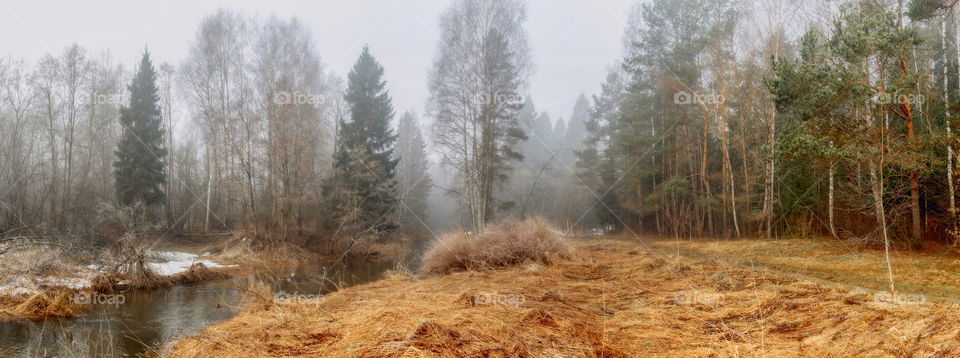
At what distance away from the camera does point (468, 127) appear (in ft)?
56.3

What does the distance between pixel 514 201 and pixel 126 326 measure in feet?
48.1

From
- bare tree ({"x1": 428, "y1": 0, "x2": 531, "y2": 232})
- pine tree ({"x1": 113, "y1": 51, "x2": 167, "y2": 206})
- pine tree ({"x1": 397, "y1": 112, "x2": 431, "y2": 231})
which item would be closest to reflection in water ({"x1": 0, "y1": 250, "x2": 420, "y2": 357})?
bare tree ({"x1": 428, "y1": 0, "x2": 531, "y2": 232})

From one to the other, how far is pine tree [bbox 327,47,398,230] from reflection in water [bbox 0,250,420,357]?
905 centimetres

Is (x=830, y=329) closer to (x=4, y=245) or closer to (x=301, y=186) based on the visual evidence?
(x=4, y=245)

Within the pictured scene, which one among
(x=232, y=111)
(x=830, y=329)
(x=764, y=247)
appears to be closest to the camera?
(x=830, y=329)

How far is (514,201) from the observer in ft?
66.2

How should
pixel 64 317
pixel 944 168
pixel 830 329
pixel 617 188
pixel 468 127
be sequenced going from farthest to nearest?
pixel 617 188
pixel 468 127
pixel 944 168
pixel 64 317
pixel 830 329

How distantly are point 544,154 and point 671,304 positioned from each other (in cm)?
4016

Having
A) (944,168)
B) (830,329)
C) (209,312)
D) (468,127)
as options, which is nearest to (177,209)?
(468,127)

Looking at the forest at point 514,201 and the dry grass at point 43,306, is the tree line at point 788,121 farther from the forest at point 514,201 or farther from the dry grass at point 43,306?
the dry grass at point 43,306

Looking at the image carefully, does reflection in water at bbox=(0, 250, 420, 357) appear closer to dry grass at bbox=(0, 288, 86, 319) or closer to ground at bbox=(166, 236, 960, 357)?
dry grass at bbox=(0, 288, 86, 319)

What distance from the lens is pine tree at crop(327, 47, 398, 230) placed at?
20234 millimetres

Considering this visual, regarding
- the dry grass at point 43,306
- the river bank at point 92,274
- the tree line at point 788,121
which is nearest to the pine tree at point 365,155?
the river bank at point 92,274

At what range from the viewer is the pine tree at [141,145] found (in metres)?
22.4
